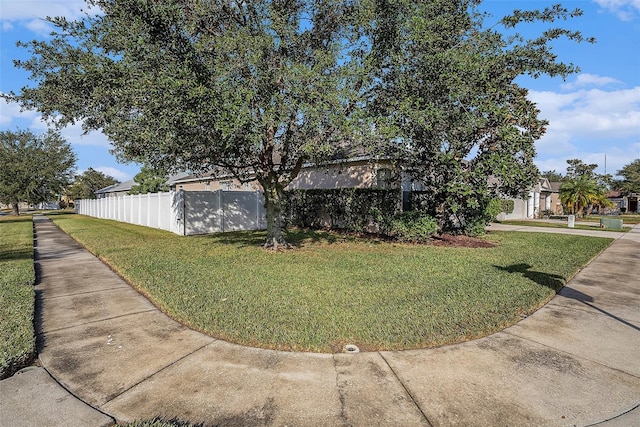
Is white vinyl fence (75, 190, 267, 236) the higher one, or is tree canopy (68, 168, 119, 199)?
tree canopy (68, 168, 119, 199)

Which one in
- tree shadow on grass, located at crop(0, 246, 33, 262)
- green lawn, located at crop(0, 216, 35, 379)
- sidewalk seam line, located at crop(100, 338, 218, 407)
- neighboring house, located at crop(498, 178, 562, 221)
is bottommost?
sidewalk seam line, located at crop(100, 338, 218, 407)

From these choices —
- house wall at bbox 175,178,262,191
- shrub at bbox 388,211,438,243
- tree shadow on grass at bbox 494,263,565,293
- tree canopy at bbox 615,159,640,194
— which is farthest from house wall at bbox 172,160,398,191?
tree canopy at bbox 615,159,640,194

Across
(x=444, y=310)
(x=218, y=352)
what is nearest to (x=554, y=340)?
(x=444, y=310)

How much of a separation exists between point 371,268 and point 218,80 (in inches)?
214

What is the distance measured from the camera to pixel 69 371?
335cm

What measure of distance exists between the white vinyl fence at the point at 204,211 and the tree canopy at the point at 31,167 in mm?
23671

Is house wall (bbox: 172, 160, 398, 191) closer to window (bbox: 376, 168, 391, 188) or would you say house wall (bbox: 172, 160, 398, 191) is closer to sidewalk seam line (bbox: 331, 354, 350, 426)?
window (bbox: 376, 168, 391, 188)

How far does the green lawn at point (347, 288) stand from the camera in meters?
4.25

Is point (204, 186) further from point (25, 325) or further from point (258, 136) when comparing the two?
point (25, 325)

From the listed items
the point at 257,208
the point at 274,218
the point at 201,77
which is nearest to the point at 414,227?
the point at 274,218

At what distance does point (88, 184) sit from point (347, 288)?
76.2m

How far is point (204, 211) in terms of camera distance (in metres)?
15.9

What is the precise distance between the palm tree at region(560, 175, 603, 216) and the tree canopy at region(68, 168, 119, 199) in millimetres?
71706

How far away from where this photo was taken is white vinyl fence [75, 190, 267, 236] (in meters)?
15.5
